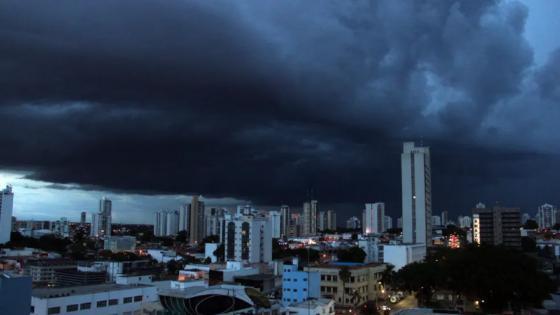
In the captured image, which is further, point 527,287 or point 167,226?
point 167,226

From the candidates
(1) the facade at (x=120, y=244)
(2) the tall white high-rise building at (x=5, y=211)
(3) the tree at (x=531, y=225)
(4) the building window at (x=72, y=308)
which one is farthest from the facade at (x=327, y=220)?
(4) the building window at (x=72, y=308)

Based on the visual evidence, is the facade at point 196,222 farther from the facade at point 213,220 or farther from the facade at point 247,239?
the facade at point 247,239

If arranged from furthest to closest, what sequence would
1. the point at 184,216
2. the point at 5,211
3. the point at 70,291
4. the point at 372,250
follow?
the point at 184,216
the point at 5,211
the point at 372,250
the point at 70,291

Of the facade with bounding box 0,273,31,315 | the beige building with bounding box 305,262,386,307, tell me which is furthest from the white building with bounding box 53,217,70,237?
the facade with bounding box 0,273,31,315

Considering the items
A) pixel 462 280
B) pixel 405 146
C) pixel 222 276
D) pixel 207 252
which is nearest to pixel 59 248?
pixel 207 252

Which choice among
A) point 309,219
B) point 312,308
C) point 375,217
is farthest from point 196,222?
point 312,308

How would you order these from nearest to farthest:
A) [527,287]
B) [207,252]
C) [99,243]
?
[527,287], [207,252], [99,243]

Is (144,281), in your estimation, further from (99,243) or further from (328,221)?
(328,221)

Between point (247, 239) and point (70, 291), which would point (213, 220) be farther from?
point (70, 291)
